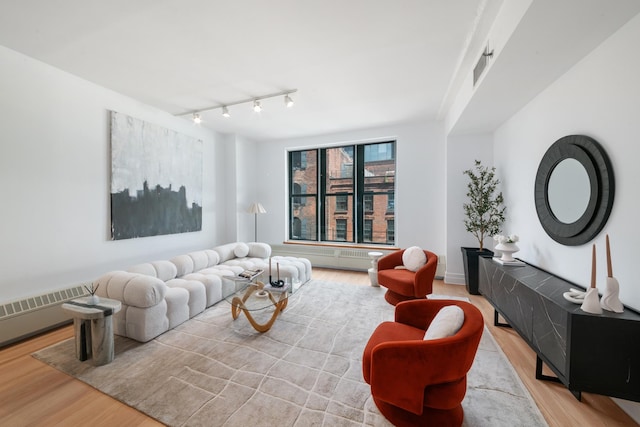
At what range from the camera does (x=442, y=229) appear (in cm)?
456

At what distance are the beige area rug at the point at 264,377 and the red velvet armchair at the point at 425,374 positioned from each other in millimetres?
177

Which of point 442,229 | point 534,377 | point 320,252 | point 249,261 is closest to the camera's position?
point 534,377

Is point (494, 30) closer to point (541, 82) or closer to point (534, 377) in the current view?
point (541, 82)

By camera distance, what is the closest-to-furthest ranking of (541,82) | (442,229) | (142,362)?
(142,362) → (541,82) → (442,229)

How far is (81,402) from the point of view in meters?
1.71

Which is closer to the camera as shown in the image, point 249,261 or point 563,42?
point 563,42

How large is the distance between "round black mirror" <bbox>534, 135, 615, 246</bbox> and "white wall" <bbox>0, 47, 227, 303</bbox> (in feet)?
17.3

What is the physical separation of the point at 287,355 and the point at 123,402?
121cm

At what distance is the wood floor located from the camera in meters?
1.57

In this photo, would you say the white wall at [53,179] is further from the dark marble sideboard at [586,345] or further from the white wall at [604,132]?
the white wall at [604,132]

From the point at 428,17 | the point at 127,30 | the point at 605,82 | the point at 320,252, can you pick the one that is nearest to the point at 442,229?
the point at 320,252

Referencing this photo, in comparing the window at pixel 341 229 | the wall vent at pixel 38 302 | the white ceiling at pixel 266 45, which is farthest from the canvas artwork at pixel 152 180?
the window at pixel 341 229

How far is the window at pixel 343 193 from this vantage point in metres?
5.23

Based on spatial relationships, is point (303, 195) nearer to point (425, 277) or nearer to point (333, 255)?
point (333, 255)
